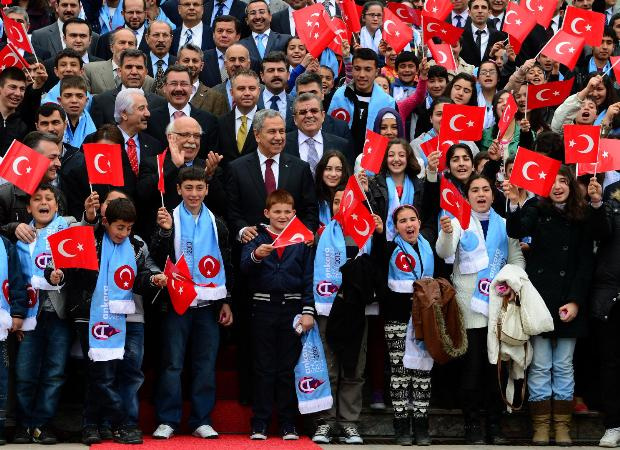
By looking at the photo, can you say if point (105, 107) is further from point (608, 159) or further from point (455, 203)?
point (608, 159)

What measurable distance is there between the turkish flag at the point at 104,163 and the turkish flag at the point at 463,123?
3.23 m

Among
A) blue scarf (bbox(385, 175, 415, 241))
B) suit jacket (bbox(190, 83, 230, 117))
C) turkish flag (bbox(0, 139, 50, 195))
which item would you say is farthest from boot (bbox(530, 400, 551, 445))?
turkish flag (bbox(0, 139, 50, 195))

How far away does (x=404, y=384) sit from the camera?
12.4 meters

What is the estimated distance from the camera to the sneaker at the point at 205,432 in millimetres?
12094

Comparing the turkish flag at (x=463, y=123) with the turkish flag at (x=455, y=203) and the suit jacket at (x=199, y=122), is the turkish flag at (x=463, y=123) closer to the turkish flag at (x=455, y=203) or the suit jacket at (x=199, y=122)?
the turkish flag at (x=455, y=203)

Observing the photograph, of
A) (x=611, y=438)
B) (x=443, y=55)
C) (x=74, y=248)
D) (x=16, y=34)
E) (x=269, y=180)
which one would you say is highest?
(x=16, y=34)

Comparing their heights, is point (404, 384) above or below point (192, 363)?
below

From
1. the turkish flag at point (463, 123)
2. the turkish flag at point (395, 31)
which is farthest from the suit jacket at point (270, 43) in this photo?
the turkish flag at point (463, 123)

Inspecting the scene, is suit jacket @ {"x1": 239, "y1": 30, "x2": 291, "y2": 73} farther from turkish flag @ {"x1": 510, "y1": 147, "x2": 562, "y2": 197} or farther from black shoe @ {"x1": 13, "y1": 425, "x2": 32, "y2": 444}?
black shoe @ {"x1": 13, "y1": 425, "x2": 32, "y2": 444}

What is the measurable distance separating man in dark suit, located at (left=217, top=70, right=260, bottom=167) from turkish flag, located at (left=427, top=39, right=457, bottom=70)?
9.55 ft

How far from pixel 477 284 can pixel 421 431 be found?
1.39m

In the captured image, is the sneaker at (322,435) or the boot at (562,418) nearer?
the sneaker at (322,435)

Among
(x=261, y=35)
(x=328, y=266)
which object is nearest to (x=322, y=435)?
(x=328, y=266)

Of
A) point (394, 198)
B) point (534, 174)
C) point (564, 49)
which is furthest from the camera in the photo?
point (564, 49)
